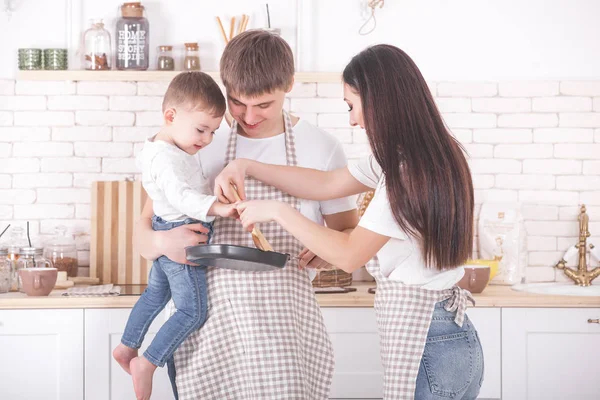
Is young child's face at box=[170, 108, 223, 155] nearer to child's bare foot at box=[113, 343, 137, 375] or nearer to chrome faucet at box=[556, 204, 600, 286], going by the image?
child's bare foot at box=[113, 343, 137, 375]

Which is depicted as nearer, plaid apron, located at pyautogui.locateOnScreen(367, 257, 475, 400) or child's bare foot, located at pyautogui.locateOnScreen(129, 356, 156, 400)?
plaid apron, located at pyautogui.locateOnScreen(367, 257, 475, 400)

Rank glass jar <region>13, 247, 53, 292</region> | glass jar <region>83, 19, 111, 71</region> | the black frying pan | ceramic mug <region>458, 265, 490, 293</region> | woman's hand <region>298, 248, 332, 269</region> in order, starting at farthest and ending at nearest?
1. glass jar <region>83, 19, 111, 71</region>
2. glass jar <region>13, 247, 53, 292</region>
3. ceramic mug <region>458, 265, 490, 293</region>
4. woman's hand <region>298, 248, 332, 269</region>
5. the black frying pan

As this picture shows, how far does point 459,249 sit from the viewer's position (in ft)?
6.82

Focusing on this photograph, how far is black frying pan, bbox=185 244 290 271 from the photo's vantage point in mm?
1899

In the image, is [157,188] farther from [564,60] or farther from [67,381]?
[564,60]

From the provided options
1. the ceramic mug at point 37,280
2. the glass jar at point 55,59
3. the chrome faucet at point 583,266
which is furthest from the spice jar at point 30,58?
the chrome faucet at point 583,266

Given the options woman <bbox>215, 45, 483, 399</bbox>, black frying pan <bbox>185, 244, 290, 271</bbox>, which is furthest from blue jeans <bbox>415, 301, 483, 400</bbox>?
black frying pan <bbox>185, 244, 290, 271</bbox>

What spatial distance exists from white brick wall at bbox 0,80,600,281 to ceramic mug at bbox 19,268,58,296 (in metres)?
0.57

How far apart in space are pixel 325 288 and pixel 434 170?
1.73 m

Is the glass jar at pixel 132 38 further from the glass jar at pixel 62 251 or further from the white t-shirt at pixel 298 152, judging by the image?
the white t-shirt at pixel 298 152

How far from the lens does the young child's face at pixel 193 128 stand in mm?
2232

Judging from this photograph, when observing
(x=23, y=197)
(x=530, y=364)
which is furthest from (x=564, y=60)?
(x=23, y=197)

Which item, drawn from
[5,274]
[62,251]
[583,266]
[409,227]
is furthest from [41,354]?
[583,266]

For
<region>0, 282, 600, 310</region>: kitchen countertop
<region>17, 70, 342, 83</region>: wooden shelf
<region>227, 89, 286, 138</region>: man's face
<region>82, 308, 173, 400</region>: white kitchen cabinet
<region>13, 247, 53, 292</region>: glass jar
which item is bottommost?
<region>82, 308, 173, 400</region>: white kitchen cabinet
